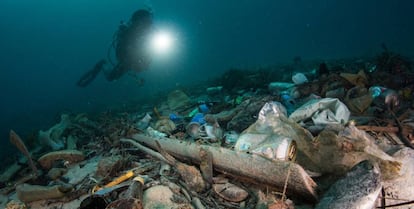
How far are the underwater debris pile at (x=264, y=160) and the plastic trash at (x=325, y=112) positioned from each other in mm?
13

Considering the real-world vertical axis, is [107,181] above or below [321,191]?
below

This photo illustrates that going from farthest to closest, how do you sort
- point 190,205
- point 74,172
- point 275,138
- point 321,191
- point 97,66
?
point 97,66
point 74,172
point 275,138
point 190,205
point 321,191

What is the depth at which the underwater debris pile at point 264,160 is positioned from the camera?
1.87 metres

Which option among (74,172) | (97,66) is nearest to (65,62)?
(97,66)

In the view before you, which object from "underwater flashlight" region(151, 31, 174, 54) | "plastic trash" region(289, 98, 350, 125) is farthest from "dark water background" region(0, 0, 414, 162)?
"plastic trash" region(289, 98, 350, 125)

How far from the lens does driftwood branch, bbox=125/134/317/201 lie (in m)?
1.84

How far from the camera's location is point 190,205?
7.16 ft

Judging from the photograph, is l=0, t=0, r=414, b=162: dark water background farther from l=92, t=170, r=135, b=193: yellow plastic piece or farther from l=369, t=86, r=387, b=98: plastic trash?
l=92, t=170, r=135, b=193: yellow plastic piece

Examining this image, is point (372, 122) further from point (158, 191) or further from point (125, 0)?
point (125, 0)

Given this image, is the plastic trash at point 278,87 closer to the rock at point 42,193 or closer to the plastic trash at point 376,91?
the plastic trash at point 376,91

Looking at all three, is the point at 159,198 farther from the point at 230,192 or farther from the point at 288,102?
the point at 288,102

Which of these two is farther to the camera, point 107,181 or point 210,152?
point 107,181

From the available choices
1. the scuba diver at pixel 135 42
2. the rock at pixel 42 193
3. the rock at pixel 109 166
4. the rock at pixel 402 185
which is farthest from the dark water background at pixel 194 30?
the rock at pixel 402 185

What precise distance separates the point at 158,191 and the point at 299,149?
159 centimetres
